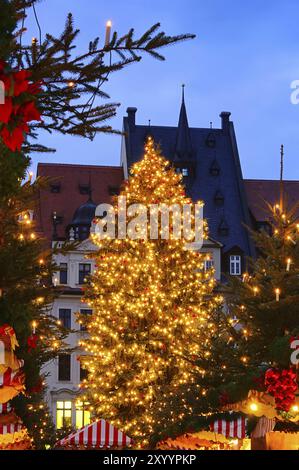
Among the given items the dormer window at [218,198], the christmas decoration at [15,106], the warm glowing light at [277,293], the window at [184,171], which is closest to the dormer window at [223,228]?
the dormer window at [218,198]

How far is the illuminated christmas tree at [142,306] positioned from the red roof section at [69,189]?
2661 centimetres

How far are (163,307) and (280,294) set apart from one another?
38.0ft

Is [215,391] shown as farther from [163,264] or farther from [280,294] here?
[163,264]

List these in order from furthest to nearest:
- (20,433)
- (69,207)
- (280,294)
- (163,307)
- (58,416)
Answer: (69,207) → (58,416) → (163,307) → (280,294) → (20,433)

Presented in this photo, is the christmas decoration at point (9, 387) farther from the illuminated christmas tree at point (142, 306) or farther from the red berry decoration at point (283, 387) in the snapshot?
the illuminated christmas tree at point (142, 306)

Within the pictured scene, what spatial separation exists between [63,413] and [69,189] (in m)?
13.4

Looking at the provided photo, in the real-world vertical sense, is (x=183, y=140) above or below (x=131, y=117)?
below

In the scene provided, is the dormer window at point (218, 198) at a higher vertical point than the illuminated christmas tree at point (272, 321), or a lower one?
higher

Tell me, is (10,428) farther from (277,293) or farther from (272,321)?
(277,293)

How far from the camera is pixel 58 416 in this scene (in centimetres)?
4819

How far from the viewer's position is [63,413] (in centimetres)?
4828

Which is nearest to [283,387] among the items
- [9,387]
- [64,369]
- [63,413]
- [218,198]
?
[9,387]

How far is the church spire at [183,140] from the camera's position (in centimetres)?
5341
